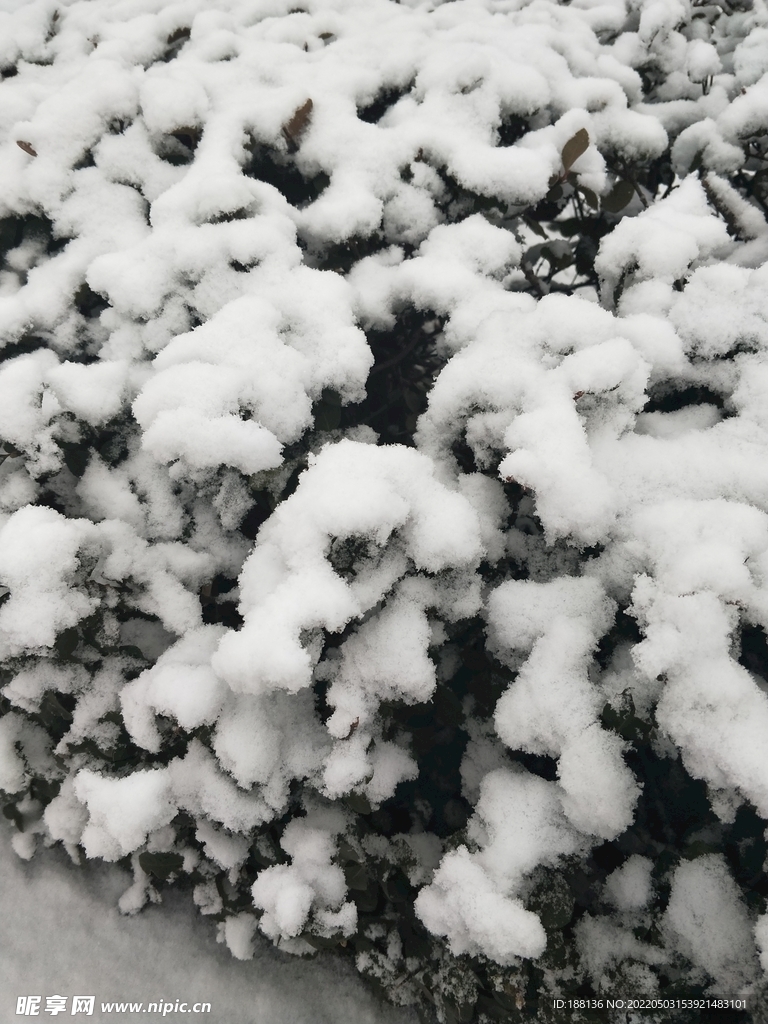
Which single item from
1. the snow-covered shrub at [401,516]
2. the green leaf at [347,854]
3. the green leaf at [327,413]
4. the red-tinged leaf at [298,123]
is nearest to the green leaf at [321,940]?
the snow-covered shrub at [401,516]

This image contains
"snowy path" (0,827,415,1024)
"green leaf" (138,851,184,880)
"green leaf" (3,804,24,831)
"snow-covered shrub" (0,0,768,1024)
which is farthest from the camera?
"green leaf" (3,804,24,831)

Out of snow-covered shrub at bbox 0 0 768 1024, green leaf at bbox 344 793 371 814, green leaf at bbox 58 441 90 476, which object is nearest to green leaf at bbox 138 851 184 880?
snow-covered shrub at bbox 0 0 768 1024

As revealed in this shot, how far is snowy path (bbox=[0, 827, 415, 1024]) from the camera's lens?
132 centimetres

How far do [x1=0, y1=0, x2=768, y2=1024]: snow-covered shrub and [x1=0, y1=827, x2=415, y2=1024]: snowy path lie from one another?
85mm

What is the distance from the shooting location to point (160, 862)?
1188 millimetres

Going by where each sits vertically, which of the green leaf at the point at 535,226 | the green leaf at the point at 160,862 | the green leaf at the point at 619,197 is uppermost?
the green leaf at the point at 619,197

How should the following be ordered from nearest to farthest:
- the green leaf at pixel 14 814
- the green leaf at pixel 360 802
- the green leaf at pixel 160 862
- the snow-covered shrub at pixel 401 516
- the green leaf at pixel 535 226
→ the snow-covered shrub at pixel 401 516 → the green leaf at pixel 360 802 → the green leaf at pixel 160 862 → the green leaf at pixel 14 814 → the green leaf at pixel 535 226

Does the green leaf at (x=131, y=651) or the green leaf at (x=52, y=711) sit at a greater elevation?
the green leaf at (x=131, y=651)

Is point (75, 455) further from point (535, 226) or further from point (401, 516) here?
point (535, 226)

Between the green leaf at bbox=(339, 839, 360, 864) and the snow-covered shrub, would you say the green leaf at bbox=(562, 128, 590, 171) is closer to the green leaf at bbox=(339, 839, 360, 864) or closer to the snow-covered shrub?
the snow-covered shrub

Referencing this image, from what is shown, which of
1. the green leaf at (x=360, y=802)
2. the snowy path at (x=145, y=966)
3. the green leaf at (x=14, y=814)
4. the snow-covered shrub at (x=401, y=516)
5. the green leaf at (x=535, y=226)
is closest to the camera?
the snow-covered shrub at (x=401, y=516)

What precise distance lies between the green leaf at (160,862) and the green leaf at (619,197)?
1663mm

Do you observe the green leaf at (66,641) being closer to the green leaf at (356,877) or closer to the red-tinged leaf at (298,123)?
the green leaf at (356,877)

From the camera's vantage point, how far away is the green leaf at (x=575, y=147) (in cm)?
139
